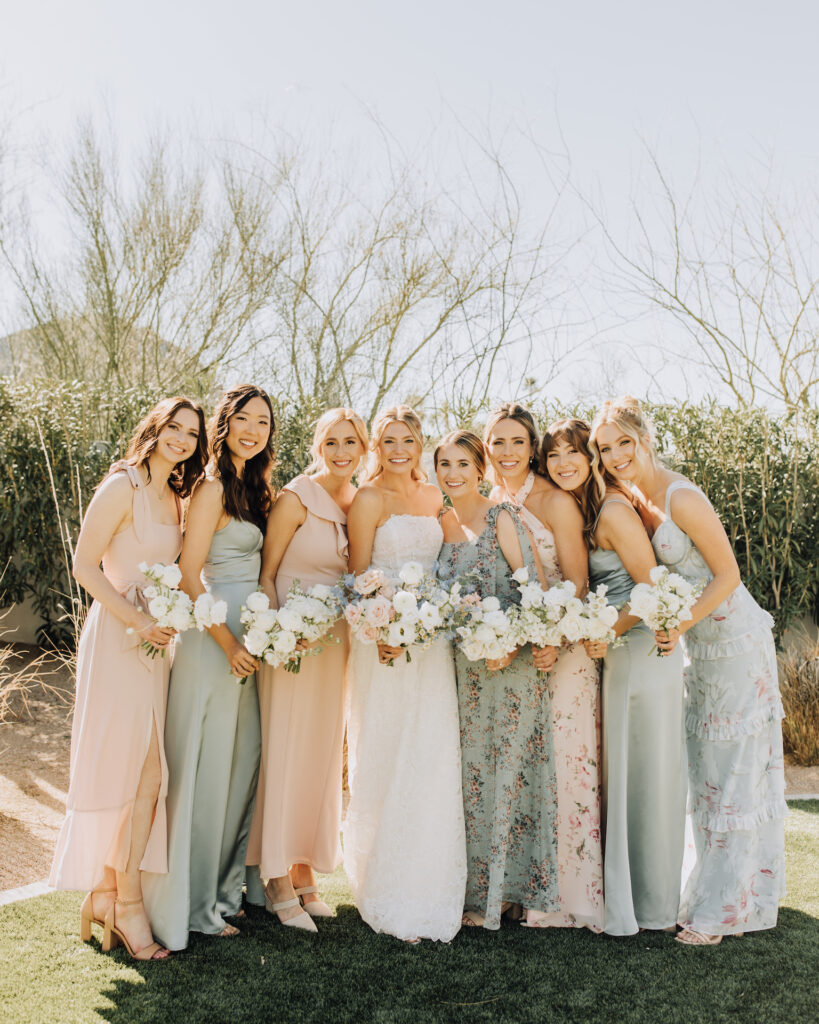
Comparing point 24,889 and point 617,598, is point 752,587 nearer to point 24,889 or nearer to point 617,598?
point 617,598

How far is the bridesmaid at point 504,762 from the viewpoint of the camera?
3986mm

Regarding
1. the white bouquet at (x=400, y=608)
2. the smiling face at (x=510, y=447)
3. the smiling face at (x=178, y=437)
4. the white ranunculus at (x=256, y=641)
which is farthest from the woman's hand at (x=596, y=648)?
the smiling face at (x=178, y=437)

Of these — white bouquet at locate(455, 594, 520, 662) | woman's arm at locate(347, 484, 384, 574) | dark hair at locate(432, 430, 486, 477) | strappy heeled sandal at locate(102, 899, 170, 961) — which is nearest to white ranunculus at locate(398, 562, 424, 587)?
white bouquet at locate(455, 594, 520, 662)

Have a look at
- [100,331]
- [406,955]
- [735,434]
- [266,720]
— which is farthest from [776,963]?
[100,331]

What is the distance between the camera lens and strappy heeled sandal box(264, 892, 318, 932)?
4.00 m

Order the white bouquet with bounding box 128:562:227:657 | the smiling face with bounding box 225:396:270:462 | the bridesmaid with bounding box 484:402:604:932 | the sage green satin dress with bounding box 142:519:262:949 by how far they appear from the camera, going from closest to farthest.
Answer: the white bouquet with bounding box 128:562:227:657 → the sage green satin dress with bounding box 142:519:262:949 → the bridesmaid with bounding box 484:402:604:932 → the smiling face with bounding box 225:396:270:462

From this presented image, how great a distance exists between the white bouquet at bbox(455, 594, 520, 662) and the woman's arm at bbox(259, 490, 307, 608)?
3.28ft

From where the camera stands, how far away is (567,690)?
4109mm

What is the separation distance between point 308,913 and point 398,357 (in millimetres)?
9527

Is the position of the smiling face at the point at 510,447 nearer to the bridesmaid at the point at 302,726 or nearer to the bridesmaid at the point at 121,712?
the bridesmaid at the point at 302,726

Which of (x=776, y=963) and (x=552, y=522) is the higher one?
(x=552, y=522)

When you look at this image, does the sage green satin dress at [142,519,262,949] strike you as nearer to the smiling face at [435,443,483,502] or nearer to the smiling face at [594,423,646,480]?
the smiling face at [435,443,483,502]

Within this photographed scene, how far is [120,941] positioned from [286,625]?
167cm

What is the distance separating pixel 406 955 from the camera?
3.73m
